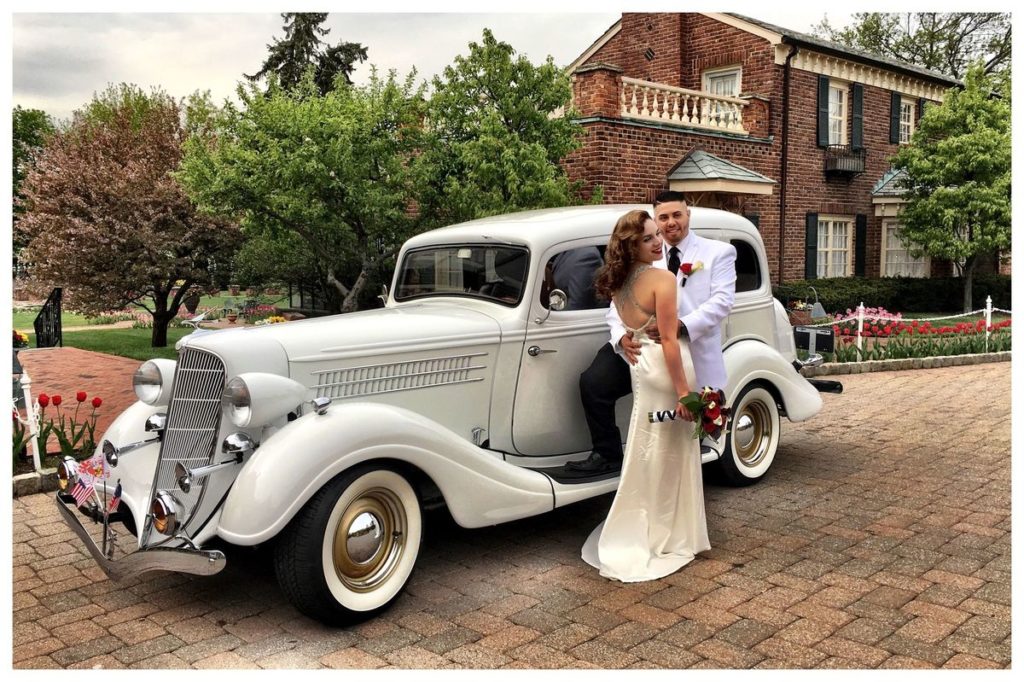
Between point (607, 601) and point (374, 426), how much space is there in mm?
1362

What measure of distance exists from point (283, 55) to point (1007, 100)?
2194 cm

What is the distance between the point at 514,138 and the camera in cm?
1120

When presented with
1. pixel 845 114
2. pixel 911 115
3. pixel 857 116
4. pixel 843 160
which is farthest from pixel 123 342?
pixel 911 115

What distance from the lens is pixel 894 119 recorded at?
21.3 metres

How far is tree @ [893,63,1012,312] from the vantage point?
19.0m

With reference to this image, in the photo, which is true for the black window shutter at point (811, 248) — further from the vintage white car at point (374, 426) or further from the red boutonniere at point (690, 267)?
the red boutonniere at point (690, 267)

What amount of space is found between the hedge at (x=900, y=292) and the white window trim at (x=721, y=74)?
15.0ft

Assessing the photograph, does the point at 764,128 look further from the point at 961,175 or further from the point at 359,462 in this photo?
the point at 359,462

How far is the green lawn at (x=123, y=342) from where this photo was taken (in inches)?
539

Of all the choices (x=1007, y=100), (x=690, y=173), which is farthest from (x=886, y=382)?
(x=1007, y=100)

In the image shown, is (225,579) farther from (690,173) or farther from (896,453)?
(690,173)

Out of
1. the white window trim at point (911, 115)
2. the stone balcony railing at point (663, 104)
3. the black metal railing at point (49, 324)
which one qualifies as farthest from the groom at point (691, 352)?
the white window trim at point (911, 115)

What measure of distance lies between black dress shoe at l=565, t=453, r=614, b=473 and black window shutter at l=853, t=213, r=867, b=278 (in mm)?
17977

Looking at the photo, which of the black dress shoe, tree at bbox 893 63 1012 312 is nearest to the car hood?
the black dress shoe
